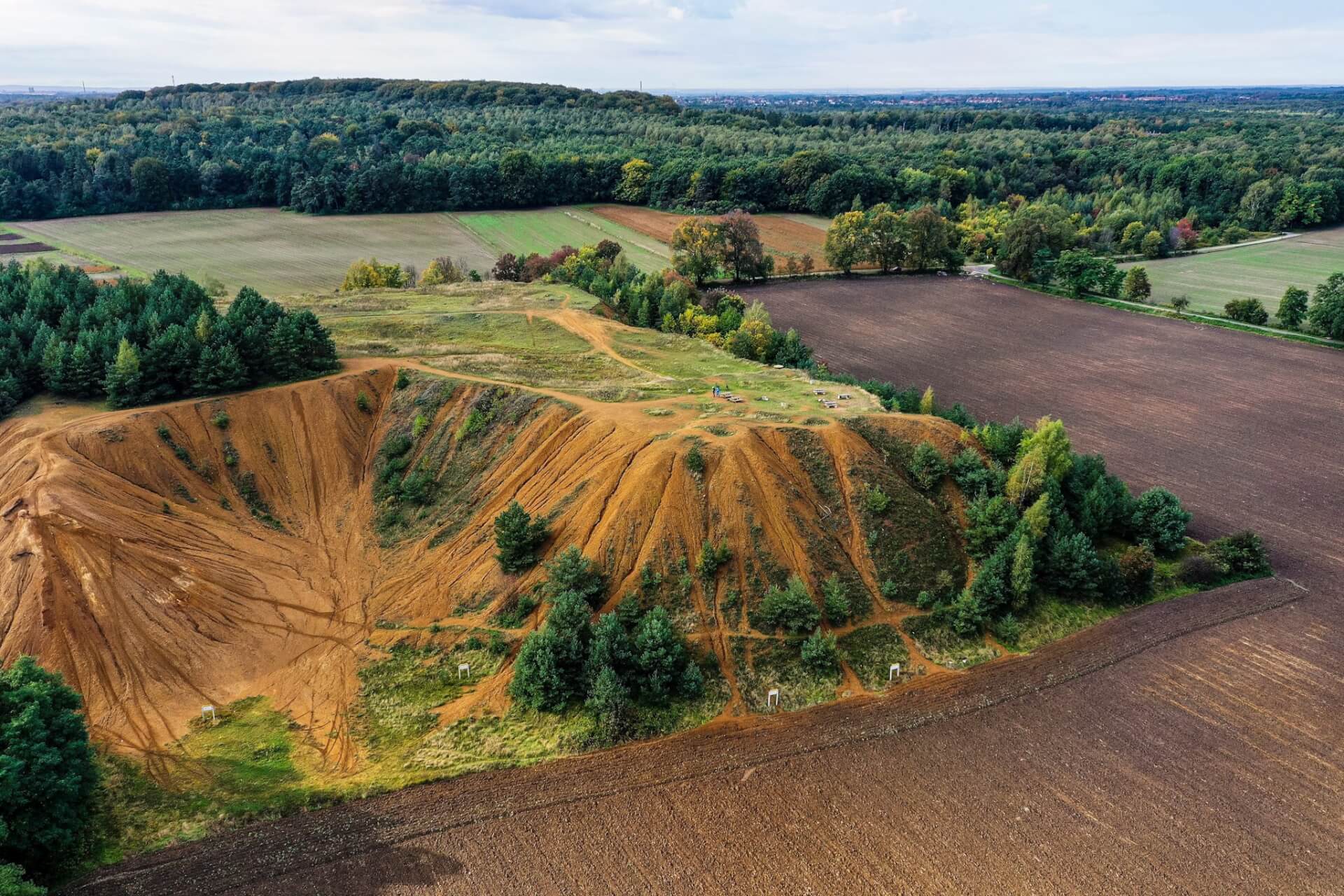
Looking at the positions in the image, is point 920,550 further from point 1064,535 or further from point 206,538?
point 206,538

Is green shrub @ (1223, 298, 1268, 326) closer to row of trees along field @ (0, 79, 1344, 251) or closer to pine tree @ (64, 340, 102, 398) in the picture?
row of trees along field @ (0, 79, 1344, 251)

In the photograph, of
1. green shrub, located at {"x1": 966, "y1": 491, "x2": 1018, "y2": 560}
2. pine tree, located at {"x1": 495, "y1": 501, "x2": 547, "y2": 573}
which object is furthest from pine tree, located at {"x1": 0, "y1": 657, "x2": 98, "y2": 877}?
green shrub, located at {"x1": 966, "y1": 491, "x2": 1018, "y2": 560}

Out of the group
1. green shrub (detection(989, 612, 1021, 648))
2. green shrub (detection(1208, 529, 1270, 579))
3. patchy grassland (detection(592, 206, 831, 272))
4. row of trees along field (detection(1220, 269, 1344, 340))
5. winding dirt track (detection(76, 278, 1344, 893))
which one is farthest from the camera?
patchy grassland (detection(592, 206, 831, 272))

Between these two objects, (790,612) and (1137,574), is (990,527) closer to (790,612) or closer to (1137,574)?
(1137,574)

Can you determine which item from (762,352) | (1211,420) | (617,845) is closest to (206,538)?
(617,845)

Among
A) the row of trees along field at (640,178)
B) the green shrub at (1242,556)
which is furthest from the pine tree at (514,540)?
the row of trees along field at (640,178)

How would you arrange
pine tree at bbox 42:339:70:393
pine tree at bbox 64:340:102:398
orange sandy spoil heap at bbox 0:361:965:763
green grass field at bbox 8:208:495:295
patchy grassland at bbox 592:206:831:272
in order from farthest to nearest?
1. patchy grassland at bbox 592:206:831:272
2. green grass field at bbox 8:208:495:295
3. pine tree at bbox 42:339:70:393
4. pine tree at bbox 64:340:102:398
5. orange sandy spoil heap at bbox 0:361:965:763

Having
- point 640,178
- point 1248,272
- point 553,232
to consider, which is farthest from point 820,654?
point 640,178
